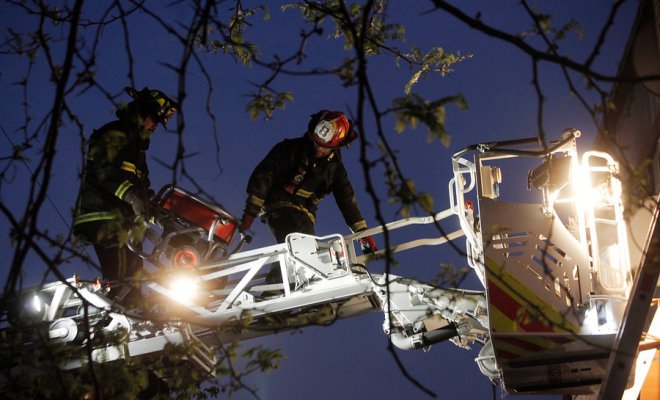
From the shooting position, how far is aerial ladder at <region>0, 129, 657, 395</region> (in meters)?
5.83

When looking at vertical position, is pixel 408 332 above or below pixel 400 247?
below

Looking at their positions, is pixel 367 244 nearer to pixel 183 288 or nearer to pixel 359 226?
pixel 359 226

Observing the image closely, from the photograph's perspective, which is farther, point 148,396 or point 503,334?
point 148,396

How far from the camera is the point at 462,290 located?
262 inches

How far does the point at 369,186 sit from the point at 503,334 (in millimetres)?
3067

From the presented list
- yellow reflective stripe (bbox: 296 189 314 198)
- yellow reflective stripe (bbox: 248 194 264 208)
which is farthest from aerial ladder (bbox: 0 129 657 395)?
yellow reflective stripe (bbox: 296 189 314 198)

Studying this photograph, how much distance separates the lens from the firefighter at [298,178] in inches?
295

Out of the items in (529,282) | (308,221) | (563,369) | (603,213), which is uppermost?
(308,221)

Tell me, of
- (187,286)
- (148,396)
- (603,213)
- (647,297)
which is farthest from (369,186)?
(148,396)

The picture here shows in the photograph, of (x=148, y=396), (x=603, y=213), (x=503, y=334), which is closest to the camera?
(x=503, y=334)

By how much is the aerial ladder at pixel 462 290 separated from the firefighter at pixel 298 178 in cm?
44

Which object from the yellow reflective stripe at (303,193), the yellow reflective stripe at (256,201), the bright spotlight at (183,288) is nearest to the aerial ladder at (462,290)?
the bright spotlight at (183,288)

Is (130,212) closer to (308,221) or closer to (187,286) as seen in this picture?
(187,286)

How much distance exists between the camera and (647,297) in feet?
17.1
